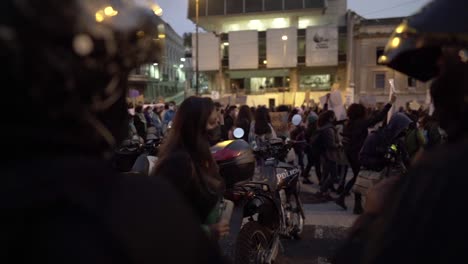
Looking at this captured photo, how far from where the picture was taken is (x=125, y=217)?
95 centimetres

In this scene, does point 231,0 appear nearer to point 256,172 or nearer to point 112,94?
point 256,172

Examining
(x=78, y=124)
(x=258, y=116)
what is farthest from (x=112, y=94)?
(x=258, y=116)

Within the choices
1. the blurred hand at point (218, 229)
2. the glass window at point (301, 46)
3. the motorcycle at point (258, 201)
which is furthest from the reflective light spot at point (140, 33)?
the glass window at point (301, 46)

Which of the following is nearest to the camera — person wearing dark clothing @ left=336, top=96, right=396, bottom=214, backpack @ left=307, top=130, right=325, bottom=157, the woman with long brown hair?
the woman with long brown hair

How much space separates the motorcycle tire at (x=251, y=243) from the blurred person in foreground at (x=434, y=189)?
2.91m

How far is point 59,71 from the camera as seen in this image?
948 millimetres

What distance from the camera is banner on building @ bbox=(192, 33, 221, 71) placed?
54594 mm

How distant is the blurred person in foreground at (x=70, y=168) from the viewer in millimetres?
869

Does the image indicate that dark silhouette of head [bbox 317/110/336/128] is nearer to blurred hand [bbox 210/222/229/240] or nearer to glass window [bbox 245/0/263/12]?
blurred hand [bbox 210/222/229/240]

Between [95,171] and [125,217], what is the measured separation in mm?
120

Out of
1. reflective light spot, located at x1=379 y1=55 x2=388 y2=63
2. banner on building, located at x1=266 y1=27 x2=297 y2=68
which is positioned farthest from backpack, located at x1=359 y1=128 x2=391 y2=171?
banner on building, located at x1=266 y1=27 x2=297 y2=68

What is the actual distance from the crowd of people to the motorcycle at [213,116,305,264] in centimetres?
294

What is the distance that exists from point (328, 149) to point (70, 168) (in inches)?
334

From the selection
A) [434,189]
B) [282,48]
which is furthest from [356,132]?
[282,48]
